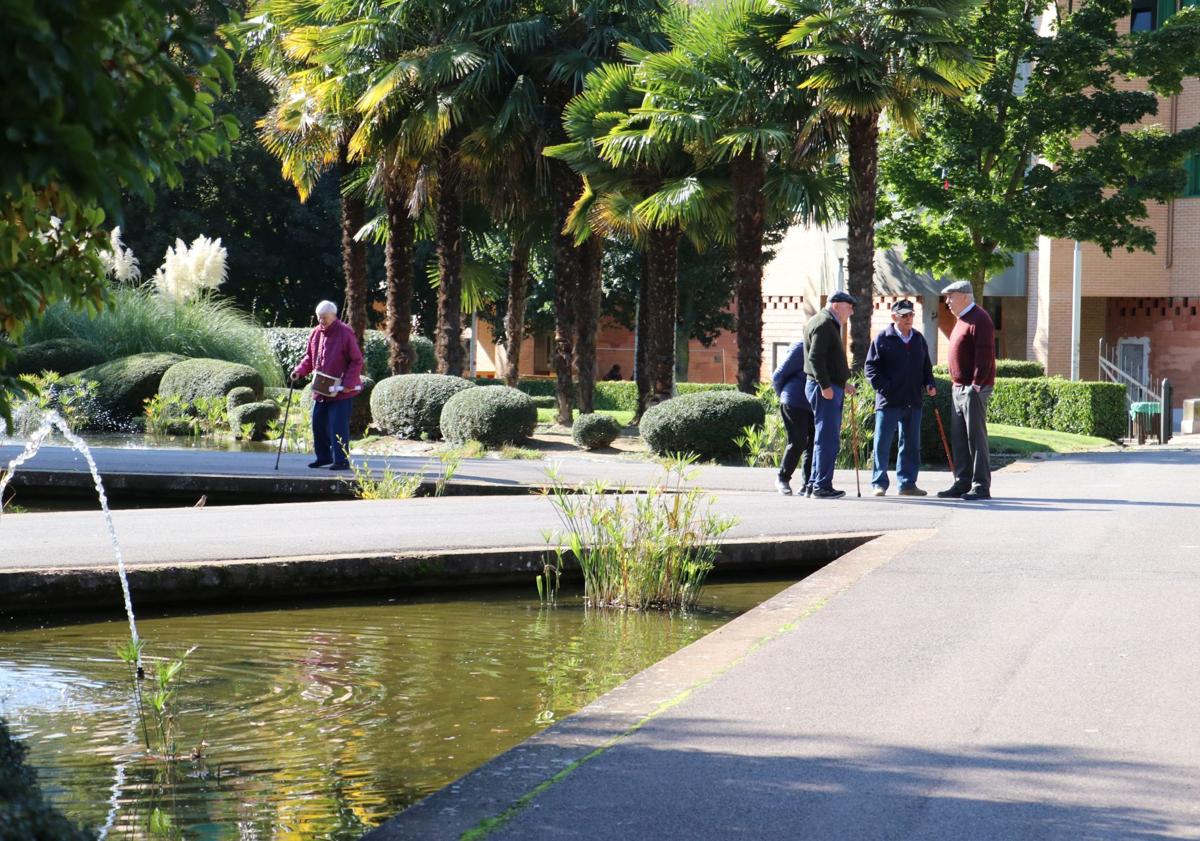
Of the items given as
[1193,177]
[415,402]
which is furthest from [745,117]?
[1193,177]

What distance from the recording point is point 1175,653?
651cm

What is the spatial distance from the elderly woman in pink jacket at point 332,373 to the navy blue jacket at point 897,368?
5.69m

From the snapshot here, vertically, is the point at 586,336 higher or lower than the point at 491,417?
higher

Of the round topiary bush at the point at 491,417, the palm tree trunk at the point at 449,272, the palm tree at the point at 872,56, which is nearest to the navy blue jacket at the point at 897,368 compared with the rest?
the palm tree at the point at 872,56

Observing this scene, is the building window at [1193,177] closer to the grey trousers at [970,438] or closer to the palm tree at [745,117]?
the palm tree at [745,117]

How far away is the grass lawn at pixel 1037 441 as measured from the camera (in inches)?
935

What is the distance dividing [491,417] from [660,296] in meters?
4.56

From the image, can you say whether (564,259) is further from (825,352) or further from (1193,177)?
(1193,177)

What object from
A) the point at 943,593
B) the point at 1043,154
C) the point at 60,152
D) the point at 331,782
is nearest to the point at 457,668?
the point at 331,782

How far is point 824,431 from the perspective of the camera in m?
13.8

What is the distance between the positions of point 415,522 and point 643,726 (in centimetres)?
640

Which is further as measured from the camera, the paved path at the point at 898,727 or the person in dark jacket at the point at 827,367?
Result: the person in dark jacket at the point at 827,367

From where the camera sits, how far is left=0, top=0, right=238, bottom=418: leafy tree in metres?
2.63

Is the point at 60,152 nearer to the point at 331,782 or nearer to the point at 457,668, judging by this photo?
the point at 331,782
